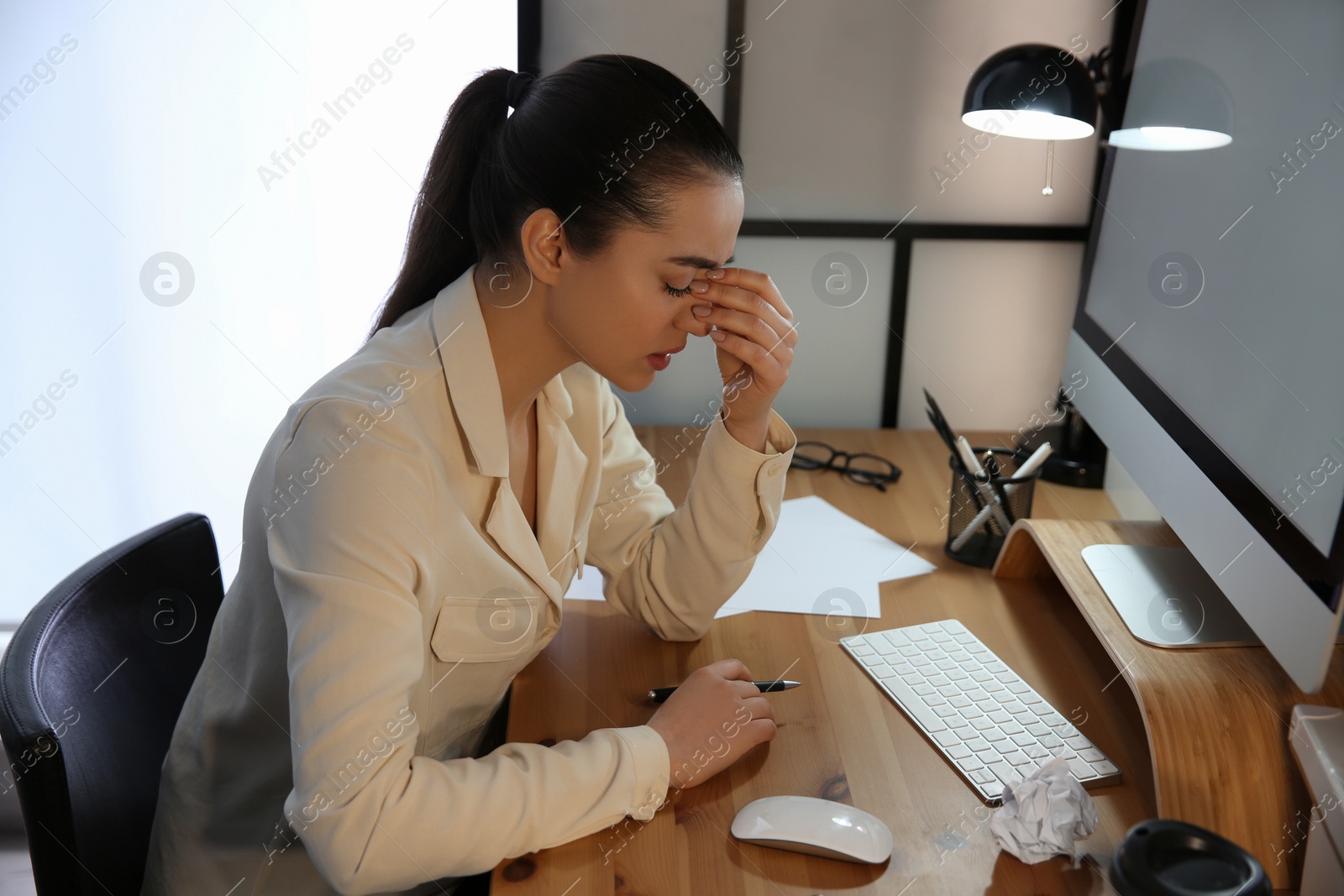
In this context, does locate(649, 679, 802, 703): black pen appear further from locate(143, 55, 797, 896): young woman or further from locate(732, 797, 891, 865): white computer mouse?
locate(732, 797, 891, 865): white computer mouse

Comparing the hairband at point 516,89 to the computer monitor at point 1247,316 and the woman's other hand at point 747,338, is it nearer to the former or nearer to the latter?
the woman's other hand at point 747,338

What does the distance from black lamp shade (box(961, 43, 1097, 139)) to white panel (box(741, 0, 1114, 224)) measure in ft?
0.89

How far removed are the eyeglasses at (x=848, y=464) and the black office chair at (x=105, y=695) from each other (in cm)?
91

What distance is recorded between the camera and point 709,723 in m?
0.86

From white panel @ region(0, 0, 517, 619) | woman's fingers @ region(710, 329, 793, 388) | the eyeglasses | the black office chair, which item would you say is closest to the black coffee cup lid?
woman's fingers @ region(710, 329, 793, 388)

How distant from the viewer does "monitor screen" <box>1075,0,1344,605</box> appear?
0.71 metres

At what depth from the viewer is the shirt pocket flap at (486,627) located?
906 mm

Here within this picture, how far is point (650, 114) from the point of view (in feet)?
2.84

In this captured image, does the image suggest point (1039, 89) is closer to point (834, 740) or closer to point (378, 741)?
point (834, 740)

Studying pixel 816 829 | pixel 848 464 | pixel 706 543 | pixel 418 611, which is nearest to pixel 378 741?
pixel 418 611

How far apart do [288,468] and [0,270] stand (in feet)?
4.31

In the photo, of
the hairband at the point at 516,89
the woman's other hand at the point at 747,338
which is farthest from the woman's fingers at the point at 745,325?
the hairband at the point at 516,89

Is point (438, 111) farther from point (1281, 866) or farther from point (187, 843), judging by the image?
point (1281, 866)

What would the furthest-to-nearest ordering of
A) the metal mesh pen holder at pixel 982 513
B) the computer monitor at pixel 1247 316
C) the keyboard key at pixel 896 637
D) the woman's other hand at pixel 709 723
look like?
the metal mesh pen holder at pixel 982 513, the keyboard key at pixel 896 637, the woman's other hand at pixel 709 723, the computer monitor at pixel 1247 316
